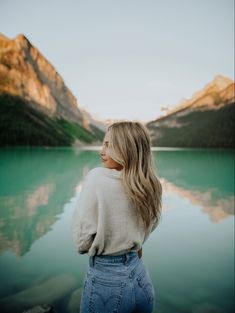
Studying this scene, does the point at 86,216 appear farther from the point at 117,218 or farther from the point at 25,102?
the point at 25,102

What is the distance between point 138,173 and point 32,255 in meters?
6.43

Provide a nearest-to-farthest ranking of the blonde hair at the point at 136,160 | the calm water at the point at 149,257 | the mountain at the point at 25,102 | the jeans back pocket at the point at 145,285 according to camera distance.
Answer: the blonde hair at the point at 136,160 → the jeans back pocket at the point at 145,285 → the calm water at the point at 149,257 → the mountain at the point at 25,102

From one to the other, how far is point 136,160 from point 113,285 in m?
0.98

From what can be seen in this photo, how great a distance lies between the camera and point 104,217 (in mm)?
2158

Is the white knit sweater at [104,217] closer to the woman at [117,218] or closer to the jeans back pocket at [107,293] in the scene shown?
the woman at [117,218]

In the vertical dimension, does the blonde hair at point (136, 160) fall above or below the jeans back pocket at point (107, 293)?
above

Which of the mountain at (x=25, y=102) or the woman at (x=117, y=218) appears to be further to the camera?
the mountain at (x=25, y=102)

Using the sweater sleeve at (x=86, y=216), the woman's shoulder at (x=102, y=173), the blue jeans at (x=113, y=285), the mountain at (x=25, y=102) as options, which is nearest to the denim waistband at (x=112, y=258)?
the blue jeans at (x=113, y=285)

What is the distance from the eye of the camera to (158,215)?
256 centimetres

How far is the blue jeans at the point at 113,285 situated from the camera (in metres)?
2.22

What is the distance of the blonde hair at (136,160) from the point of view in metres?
2.23

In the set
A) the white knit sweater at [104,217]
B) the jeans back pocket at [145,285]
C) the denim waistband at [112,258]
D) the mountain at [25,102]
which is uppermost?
the mountain at [25,102]

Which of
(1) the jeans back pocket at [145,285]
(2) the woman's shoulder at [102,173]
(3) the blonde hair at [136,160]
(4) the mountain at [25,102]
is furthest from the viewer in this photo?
(4) the mountain at [25,102]

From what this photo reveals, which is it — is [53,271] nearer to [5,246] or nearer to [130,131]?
[5,246]
